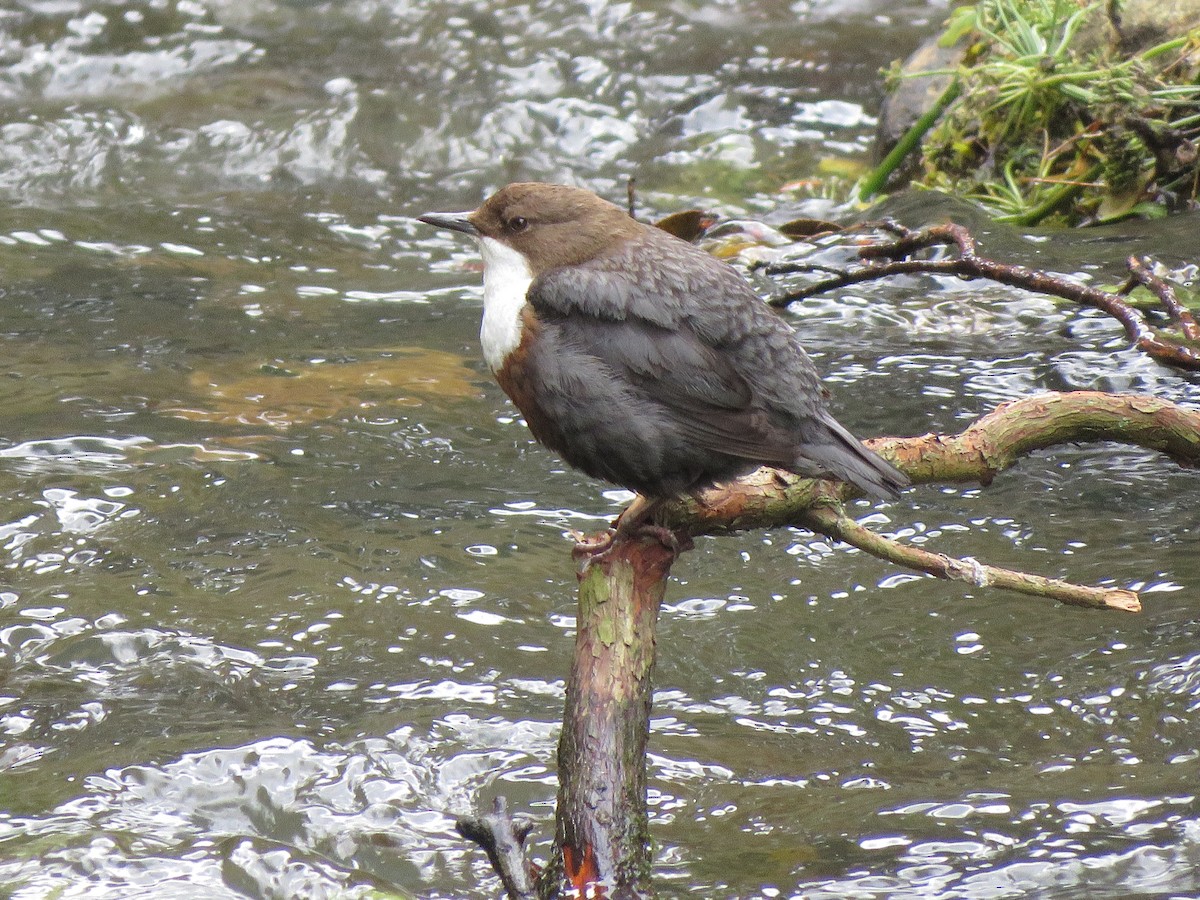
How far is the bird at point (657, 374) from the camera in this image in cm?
291

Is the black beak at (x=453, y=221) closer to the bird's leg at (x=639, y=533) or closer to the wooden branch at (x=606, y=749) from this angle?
the bird's leg at (x=639, y=533)

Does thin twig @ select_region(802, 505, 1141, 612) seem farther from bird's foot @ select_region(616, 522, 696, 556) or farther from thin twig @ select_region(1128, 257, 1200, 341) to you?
thin twig @ select_region(1128, 257, 1200, 341)

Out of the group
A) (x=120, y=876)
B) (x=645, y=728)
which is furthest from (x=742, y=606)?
(x=120, y=876)

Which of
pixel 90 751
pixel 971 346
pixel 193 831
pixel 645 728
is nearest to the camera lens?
pixel 645 728

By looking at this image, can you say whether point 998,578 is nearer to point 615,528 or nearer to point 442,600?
point 615,528

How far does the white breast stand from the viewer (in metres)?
3.10

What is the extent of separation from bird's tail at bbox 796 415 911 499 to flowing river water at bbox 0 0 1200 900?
631 mm

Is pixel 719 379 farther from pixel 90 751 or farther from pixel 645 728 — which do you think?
pixel 90 751

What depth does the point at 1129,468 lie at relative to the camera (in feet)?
13.9

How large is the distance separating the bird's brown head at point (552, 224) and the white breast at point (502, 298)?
25 millimetres

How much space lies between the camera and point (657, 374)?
2.99m

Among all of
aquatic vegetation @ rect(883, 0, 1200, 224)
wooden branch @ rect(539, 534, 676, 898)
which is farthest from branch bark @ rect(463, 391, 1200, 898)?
aquatic vegetation @ rect(883, 0, 1200, 224)

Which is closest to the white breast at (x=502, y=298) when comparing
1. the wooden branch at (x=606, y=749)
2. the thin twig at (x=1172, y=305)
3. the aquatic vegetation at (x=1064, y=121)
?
the wooden branch at (x=606, y=749)

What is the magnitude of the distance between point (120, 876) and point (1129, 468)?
3.08 metres
